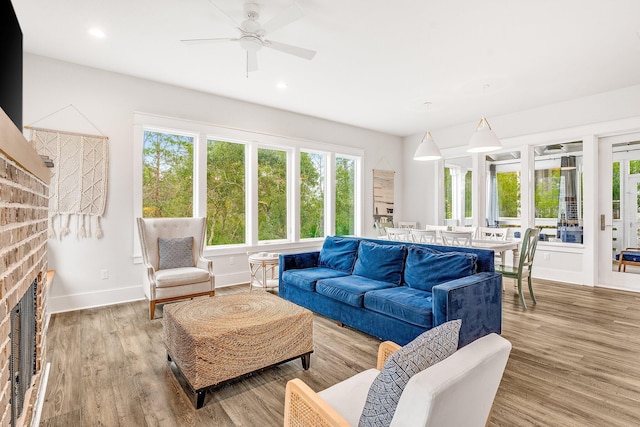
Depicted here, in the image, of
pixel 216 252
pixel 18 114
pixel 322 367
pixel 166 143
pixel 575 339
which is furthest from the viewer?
pixel 216 252

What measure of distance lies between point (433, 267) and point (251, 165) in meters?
3.35

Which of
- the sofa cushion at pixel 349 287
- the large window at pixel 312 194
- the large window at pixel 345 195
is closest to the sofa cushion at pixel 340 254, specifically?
the sofa cushion at pixel 349 287

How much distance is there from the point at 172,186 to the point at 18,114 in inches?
90.2

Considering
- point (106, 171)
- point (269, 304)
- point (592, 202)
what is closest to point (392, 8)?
point (269, 304)

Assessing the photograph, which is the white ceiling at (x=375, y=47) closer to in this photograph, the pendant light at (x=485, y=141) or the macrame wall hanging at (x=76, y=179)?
the pendant light at (x=485, y=141)

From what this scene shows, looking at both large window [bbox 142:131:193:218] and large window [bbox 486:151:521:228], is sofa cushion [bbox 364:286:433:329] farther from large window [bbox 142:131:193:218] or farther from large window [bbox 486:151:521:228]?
large window [bbox 486:151:521:228]

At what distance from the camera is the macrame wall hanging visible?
11.9 ft

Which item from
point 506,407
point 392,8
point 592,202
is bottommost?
point 506,407

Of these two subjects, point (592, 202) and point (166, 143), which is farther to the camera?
point (592, 202)

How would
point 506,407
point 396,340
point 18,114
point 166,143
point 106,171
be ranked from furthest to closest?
1. point 166,143
2. point 106,171
3. point 396,340
4. point 18,114
5. point 506,407

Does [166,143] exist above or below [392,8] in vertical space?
below

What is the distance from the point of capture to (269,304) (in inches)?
99.0

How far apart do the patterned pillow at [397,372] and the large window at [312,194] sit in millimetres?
4914

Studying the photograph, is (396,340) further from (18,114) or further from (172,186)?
(172,186)
